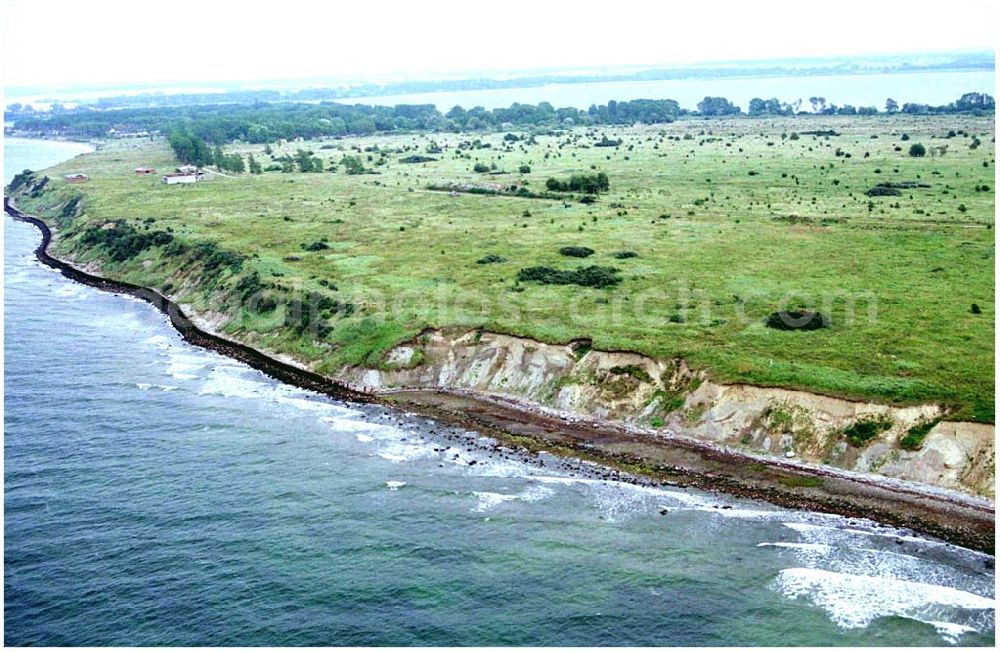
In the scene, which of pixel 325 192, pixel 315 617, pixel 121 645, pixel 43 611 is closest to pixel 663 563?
pixel 315 617

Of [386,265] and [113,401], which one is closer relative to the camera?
[113,401]

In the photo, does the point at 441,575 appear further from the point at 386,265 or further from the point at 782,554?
the point at 386,265

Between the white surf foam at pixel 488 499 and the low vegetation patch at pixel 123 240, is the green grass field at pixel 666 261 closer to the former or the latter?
the low vegetation patch at pixel 123 240

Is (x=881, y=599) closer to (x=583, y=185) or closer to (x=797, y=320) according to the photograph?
(x=797, y=320)

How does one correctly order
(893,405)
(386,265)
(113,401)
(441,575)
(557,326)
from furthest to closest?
(386,265)
(557,326)
(113,401)
(893,405)
(441,575)

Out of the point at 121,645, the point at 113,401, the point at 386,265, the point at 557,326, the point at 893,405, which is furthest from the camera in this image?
the point at 386,265

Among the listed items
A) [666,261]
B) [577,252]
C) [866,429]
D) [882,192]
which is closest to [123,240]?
[577,252]

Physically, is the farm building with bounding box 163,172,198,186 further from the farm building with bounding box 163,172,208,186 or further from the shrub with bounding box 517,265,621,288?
the shrub with bounding box 517,265,621,288
